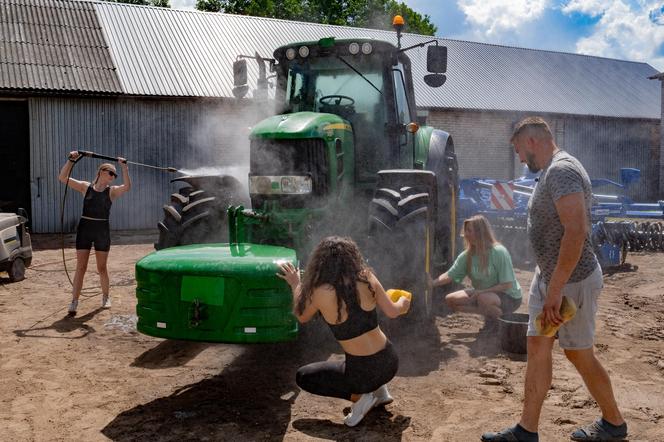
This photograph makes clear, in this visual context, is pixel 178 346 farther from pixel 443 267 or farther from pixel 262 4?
pixel 262 4

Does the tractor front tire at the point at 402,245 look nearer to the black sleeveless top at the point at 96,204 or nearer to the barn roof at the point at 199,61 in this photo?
the black sleeveless top at the point at 96,204

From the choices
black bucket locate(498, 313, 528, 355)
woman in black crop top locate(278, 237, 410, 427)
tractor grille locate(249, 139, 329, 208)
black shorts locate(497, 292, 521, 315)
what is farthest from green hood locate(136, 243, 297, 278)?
black shorts locate(497, 292, 521, 315)

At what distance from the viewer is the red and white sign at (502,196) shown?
11.2 metres

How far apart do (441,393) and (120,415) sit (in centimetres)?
224

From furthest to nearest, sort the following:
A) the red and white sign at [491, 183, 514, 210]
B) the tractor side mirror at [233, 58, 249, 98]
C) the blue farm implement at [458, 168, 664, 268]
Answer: the red and white sign at [491, 183, 514, 210] < the blue farm implement at [458, 168, 664, 268] < the tractor side mirror at [233, 58, 249, 98]

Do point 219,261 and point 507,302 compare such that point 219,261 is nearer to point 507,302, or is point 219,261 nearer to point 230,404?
point 230,404

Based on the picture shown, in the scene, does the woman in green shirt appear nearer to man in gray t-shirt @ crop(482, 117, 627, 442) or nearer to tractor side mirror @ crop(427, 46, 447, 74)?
tractor side mirror @ crop(427, 46, 447, 74)

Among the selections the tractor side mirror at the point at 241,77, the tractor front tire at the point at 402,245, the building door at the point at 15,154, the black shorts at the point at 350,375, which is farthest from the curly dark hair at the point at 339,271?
the building door at the point at 15,154

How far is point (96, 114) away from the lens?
1551 cm

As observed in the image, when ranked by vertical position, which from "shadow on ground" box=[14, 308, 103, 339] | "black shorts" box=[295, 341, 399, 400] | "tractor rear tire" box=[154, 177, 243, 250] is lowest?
"shadow on ground" box=[14, 308, 103, 339]

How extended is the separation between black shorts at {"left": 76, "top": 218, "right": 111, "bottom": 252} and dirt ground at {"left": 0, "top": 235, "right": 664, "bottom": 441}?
2.35ft

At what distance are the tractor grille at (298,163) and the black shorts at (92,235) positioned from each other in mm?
2331

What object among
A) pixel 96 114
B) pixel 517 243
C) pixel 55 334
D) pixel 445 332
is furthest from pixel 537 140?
pixel 96 114

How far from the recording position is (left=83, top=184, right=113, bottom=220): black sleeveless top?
7355 millimetres
